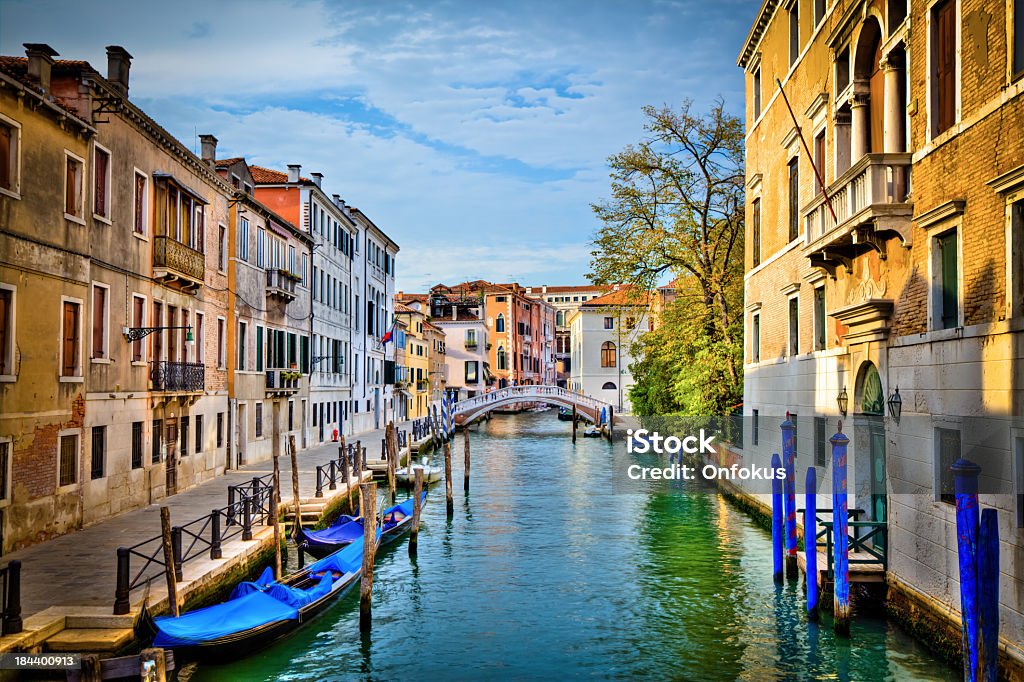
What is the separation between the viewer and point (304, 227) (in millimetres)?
28266

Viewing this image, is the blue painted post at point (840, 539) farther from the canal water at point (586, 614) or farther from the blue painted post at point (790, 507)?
the blue painted post at point (790, 507)

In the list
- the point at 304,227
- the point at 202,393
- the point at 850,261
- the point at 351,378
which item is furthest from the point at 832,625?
the point at 351,378

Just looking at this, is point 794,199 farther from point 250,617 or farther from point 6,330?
point 6,330

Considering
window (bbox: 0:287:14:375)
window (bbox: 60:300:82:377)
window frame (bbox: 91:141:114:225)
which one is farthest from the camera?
window frame (bbox: 91:141:114:225)

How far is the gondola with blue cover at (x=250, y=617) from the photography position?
29.3 ft

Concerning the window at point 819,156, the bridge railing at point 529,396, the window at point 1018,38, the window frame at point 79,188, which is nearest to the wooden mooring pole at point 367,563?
the window frame at point 79,188

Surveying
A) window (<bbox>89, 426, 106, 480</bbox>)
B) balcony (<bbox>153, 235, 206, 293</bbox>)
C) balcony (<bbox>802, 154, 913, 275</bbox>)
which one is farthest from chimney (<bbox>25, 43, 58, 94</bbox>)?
balcony (<bbox>802, 154, 913, 275</bbox>)

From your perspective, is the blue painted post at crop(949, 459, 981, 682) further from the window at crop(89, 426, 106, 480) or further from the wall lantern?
the window at crop(89, 426, 106, 480)

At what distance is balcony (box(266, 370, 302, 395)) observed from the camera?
Result: 23.9m

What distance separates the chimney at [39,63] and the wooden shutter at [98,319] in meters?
3.08

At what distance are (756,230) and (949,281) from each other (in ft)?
34.4

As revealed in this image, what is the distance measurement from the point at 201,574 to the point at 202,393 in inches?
329

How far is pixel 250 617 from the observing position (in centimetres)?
983

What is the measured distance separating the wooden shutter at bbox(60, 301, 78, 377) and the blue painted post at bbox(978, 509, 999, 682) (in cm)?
1148
